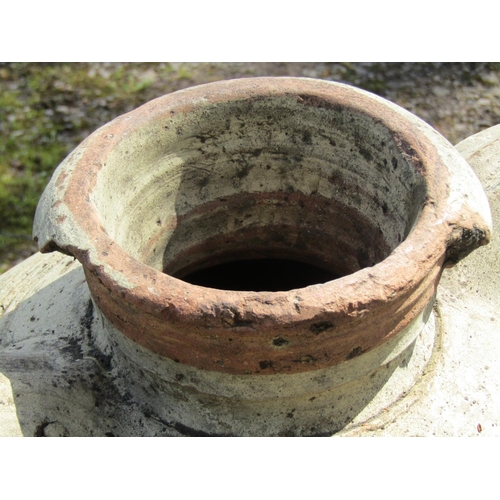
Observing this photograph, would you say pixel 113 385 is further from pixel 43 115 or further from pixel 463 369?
pixel 43 115

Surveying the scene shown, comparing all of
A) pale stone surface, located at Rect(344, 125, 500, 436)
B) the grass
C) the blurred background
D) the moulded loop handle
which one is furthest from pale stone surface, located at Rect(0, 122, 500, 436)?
the blurred background

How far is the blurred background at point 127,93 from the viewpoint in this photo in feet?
18.0

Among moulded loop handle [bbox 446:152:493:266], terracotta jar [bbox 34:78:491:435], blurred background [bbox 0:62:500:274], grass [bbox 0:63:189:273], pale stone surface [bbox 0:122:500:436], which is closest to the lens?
terracotta jar [bbox 34:78:491:435]

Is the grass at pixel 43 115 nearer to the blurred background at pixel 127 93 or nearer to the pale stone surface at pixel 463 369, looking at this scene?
the blurred background at pixel 127 93

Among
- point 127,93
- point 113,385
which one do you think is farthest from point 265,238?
point 127,93

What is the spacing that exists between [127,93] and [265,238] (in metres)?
3.40

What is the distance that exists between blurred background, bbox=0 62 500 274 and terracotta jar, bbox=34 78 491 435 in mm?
2821

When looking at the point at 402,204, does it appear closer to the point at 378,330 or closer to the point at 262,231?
the point at 378,330

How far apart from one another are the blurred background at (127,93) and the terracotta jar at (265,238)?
2.82 meters

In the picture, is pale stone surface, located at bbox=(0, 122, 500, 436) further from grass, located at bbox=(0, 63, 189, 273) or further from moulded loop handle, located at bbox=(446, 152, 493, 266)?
grass, located at bbox=(0, 63, 189, 273)

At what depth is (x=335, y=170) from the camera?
2654mm

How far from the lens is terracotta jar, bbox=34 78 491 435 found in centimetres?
191

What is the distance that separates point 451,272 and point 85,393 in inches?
62.0

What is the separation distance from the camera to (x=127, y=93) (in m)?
5.92
